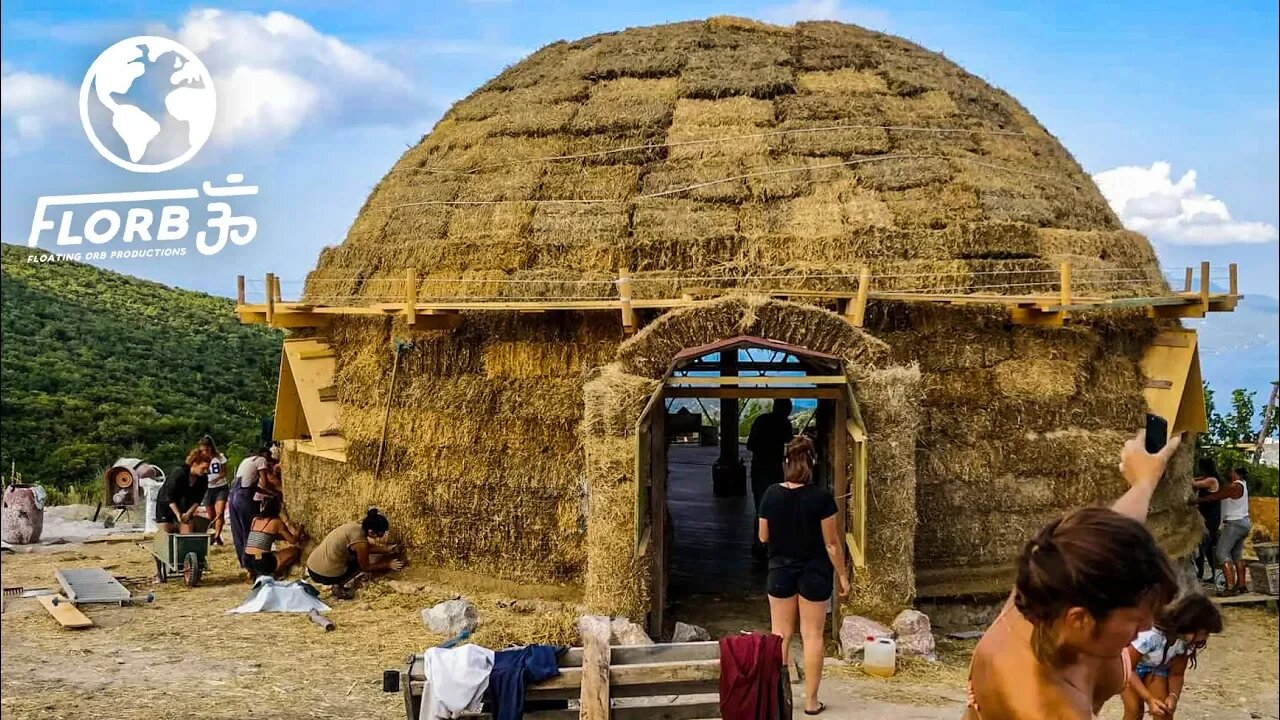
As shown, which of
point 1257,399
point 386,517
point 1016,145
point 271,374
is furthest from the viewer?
point 271,374

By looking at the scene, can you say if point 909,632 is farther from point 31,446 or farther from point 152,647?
point 31,446

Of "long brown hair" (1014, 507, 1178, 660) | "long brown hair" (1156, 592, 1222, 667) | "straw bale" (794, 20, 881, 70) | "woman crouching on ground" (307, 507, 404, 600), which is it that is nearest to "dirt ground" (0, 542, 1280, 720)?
"woman crouching on ground" (307, 507, 404, 600)

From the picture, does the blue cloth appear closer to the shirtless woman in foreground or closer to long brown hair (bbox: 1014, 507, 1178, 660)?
the shirtless woman in foreground

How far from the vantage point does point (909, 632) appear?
9383 mm

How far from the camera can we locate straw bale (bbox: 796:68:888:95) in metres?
12.4

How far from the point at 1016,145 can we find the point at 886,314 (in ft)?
11.1

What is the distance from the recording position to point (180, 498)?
1320cm

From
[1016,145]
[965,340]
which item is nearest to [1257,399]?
[1016,145]

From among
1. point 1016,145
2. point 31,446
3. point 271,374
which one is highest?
point 1016,145

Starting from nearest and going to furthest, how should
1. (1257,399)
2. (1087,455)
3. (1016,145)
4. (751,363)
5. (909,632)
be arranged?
(909,632) → (1087,455) → (1016,145) → (751,363) → (1257,399)

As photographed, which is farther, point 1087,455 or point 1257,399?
point 1257,399

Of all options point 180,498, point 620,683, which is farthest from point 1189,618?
point 180,498

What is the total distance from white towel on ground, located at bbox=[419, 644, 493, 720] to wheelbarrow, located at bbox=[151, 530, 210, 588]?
7.76 m

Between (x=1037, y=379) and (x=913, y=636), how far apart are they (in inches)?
112
